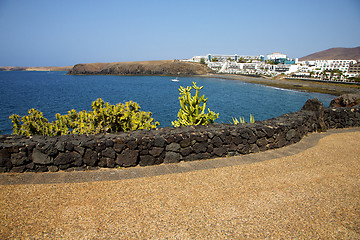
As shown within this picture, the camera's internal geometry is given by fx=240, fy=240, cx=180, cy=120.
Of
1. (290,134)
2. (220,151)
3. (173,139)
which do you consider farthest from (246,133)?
(173,139)

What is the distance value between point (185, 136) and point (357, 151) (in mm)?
6285

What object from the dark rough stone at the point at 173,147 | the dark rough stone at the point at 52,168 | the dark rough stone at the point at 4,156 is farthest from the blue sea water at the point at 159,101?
the dark rough stone at the point at 4,156

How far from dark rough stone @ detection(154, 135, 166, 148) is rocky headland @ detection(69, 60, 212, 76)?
422 feet

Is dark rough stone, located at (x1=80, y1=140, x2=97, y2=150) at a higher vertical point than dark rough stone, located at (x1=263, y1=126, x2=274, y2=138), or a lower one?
higher

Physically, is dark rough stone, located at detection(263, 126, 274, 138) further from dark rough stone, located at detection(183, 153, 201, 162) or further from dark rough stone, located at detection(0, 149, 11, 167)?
dark rough stone, located at detection(0, 149, 11, 167)

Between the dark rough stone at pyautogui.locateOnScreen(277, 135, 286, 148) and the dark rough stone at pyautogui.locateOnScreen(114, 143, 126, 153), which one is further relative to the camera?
the dark rough stone at pyautogui.locateOnScreen(277, 135, 286, 148)

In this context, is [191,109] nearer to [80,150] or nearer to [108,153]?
[108,153]

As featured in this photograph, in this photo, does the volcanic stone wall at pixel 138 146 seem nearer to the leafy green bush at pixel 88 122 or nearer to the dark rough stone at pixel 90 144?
the dark rough stone at pixel 90 144

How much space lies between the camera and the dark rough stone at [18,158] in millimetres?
5730

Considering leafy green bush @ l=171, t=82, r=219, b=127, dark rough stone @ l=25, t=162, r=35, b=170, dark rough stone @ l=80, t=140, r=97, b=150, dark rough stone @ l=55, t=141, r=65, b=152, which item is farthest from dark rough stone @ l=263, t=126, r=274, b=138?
dark rough stone @ l=25, t=162, r=35, b=170

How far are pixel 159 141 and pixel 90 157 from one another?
5.92ft

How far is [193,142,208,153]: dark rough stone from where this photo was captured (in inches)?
274

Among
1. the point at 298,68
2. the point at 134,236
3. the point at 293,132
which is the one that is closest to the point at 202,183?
the point at 134,236

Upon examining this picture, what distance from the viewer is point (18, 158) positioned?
5.75 m
